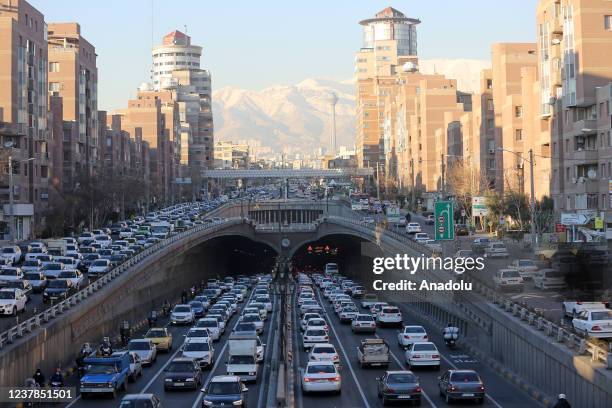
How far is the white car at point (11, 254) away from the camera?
2794 inches

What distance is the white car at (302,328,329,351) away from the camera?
2046 inches

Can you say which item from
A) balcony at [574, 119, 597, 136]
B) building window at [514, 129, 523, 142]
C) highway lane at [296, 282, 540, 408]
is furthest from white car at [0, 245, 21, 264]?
building window at [514, 129, 523, 142]

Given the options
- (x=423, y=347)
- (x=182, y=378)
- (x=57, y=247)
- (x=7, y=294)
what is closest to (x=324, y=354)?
(x=423, y=347)

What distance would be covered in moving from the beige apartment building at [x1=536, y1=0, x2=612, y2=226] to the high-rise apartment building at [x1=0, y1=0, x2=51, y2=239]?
148ft

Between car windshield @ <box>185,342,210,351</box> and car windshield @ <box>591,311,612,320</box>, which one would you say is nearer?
car windshield @ <box>591,311,612,320</box>

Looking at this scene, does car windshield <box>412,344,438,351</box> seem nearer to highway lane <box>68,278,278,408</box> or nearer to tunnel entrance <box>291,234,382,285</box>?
highway lane <box>68,278,278,408</box>

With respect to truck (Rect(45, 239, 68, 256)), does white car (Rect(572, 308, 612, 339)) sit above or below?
below

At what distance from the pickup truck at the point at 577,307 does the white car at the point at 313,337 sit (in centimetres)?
1143

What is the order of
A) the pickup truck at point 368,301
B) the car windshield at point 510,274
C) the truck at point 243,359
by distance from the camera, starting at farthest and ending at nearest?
the pickup truck at point 368,301
the car windshield at point 510,274
the truck at point 243,359

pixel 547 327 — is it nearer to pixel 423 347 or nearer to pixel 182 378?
pixel 423 347

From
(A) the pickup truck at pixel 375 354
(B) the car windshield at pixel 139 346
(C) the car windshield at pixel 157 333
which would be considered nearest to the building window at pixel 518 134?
(C) the car windshield at pixel 157 333

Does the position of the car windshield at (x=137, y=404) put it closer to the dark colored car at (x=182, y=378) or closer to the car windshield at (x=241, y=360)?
the dark colored car at (x=182, y=378)

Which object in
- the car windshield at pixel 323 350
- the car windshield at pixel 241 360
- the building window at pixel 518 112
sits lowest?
the car windshield at pixel 241 360

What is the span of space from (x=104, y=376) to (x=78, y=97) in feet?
362
